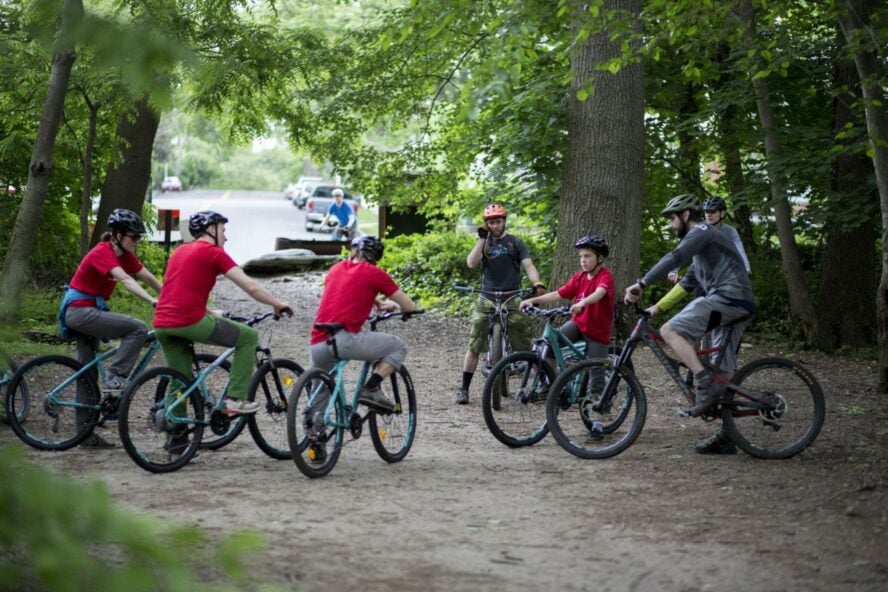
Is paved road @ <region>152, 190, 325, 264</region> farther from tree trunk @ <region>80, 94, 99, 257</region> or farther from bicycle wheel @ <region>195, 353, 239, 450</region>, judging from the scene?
bicycle wheel @ <region>195, 353, 239, 450</region>

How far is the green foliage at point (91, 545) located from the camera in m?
2.18

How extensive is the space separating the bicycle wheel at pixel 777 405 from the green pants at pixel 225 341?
3.37 meters

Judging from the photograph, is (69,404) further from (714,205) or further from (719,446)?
(714,205)

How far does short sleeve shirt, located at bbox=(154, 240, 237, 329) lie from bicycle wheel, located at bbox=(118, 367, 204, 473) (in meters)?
0.37

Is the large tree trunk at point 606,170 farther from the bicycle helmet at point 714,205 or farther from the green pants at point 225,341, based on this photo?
the green pants at point 225,341

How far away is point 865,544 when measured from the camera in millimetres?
6188

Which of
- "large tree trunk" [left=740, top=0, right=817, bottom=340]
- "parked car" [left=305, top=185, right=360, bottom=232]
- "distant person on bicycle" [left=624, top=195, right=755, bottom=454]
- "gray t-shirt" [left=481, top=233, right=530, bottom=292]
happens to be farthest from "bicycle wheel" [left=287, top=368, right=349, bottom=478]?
"parked car" [left=305, top=185, right=360, bottom=232]

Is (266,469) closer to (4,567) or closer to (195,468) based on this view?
(195,468)

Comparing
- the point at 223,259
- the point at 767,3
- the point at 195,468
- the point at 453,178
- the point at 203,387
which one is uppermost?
the point at 767,3

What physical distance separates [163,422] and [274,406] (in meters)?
0.85

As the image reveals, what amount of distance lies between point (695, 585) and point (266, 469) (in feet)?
12.1

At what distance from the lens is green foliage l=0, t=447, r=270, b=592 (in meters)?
2.18

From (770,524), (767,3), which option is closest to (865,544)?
Answer: (770,524)

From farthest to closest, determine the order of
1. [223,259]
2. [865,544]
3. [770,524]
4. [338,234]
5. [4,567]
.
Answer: [338,234]
[223,259]
[770,524]
[865,544]
[4,567]
